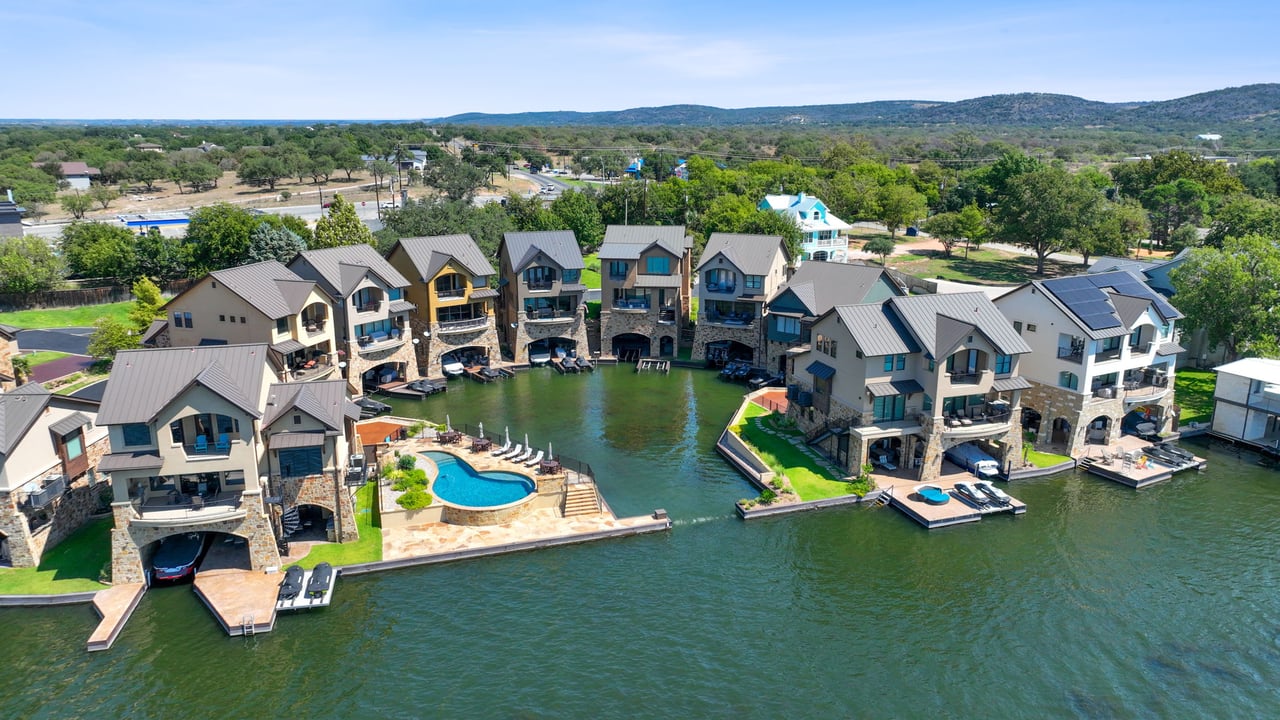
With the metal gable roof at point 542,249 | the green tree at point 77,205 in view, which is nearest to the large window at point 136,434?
the metal gable roof at point 542,249

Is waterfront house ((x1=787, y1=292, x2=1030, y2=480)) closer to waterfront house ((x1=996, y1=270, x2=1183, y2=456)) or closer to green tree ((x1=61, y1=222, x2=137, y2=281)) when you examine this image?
waterfront house ((x1=996, y1=270, x2=1183, y2=456))

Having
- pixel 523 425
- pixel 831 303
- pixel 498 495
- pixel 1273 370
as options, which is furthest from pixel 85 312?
pixel 1273 370

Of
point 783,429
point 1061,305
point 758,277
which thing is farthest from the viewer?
point 758,277

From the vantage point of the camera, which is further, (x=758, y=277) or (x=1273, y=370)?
(x=758, y=277)

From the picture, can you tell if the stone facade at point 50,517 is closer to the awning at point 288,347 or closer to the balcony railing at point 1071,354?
the awning at point 288,347

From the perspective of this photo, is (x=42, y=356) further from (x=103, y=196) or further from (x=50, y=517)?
(x=103, y=196)

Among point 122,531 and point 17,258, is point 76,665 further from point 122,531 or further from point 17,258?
point 17,258
